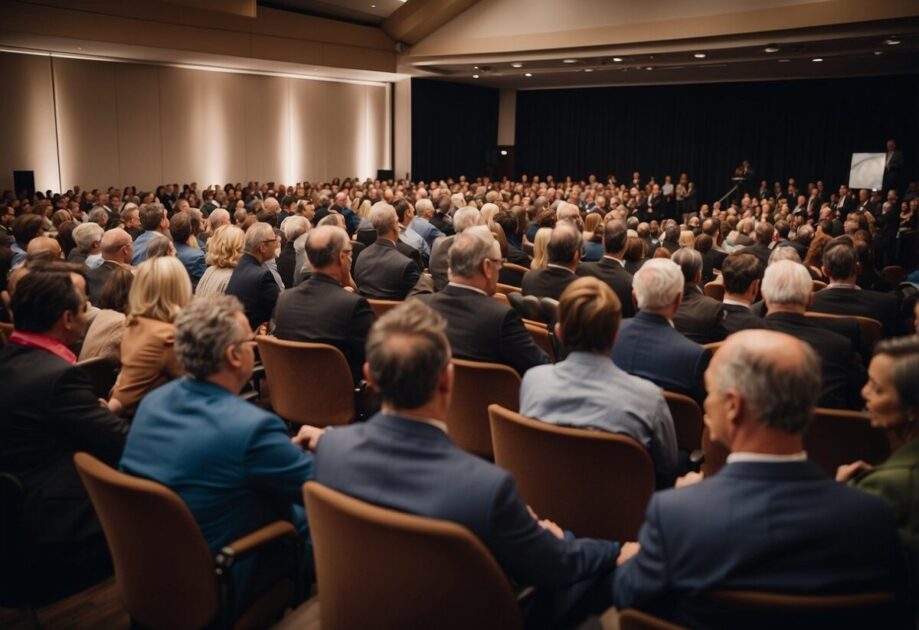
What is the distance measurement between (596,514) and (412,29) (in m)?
16.5

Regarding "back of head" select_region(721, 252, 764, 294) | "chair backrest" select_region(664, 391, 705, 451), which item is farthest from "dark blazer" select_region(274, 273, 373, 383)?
"back of head" select_region(721, 252, 764, 294)

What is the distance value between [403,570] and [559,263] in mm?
3462

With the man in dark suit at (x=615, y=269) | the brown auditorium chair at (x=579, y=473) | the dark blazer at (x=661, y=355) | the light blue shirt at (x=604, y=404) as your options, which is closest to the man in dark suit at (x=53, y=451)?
the brown auditorium chair at (x=579, y=473)

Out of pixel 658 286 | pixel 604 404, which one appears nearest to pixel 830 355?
pixel 658 286

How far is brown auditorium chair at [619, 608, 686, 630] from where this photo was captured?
146 centimetres

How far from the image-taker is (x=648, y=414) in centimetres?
245

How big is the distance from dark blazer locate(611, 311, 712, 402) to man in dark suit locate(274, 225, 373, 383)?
1.40m

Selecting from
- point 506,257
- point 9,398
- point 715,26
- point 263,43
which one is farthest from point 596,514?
point 263,43

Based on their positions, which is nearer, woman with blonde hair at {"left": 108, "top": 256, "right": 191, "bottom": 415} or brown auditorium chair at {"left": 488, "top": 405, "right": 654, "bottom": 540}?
brown auditorium chair at {"left": 488, "top": 405, "right": 654, "bottom": 540}

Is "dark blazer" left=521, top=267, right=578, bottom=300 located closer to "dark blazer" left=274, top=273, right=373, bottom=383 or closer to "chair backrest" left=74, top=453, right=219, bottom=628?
"dark blazer" left=274, top=273, right=373, bottom=383

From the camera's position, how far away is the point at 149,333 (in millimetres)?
3025

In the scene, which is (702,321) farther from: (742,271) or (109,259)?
(109,259)

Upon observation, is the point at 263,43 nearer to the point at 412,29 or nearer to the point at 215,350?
the point at 412,29

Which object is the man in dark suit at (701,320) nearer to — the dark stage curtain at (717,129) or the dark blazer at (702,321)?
the dark blazer at (702,321)
